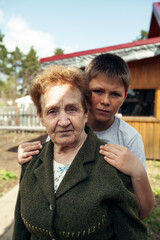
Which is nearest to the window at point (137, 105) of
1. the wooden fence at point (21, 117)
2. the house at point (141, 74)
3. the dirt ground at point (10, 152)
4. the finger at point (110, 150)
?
the house at point (141, 74)

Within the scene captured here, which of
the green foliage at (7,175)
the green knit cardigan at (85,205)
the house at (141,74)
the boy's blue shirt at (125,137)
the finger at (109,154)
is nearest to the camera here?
the green knit cardigan at (85,205)

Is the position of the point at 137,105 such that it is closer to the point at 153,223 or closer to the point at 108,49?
the point at 108,49

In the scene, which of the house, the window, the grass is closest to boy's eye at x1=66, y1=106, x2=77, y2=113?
the grass

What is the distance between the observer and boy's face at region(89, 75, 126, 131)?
150 centimetres

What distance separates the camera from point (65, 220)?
1163 mm

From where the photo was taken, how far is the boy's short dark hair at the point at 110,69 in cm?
150

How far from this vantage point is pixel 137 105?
7.29 metres

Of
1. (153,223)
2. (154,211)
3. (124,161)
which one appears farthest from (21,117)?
(124,161)

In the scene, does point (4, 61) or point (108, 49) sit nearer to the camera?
point (108, 49)

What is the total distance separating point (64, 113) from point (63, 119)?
46mm

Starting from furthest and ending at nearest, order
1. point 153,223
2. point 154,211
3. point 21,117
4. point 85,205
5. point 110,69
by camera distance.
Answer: point 21,117 → point 154,211 → point 153,223 → point 110,69 → point 85,205

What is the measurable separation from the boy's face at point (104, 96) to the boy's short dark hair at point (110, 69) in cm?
3

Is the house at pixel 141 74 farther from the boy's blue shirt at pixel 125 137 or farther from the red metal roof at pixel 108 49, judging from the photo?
the boy's blue shirt at pixel 125 137

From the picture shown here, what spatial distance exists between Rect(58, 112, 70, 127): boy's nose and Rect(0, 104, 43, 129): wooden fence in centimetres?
958
